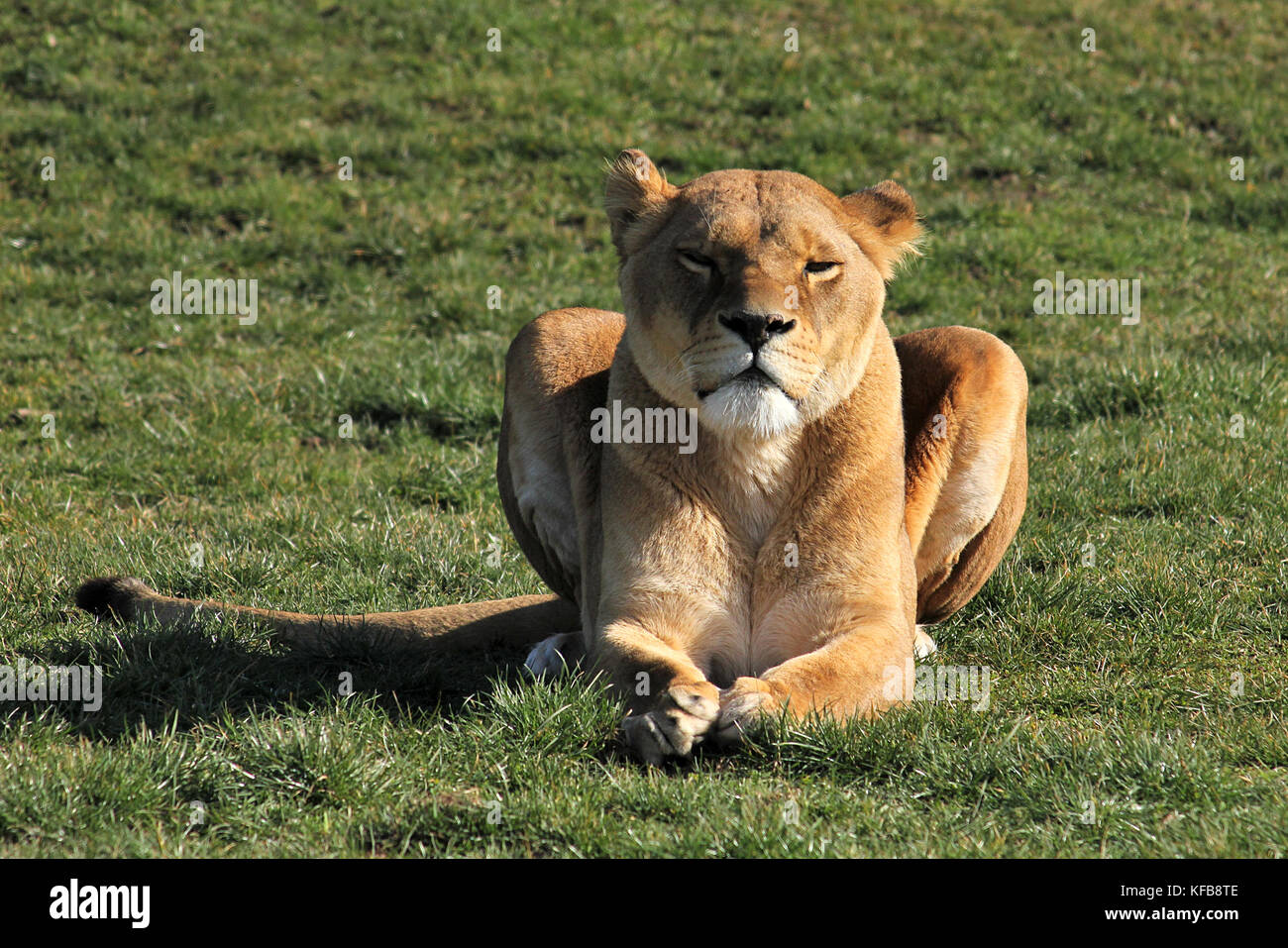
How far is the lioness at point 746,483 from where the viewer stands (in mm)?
4465

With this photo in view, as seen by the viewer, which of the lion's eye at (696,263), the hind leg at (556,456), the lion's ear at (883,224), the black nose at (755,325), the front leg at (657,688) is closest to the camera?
the front leg at (657,688)

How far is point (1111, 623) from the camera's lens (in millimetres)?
5723

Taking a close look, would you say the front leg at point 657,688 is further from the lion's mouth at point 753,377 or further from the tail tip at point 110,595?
the tail tip at point 110,595

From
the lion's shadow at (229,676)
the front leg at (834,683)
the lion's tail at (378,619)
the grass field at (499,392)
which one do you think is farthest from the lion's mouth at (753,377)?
the lion's tail at (378,619)

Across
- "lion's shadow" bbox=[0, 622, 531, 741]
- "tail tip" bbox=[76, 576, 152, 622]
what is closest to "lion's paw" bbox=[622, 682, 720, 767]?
"lion's shadow" bbox=[0, 622, 531, 741]

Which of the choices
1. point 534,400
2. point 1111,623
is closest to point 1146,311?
point 1111,623

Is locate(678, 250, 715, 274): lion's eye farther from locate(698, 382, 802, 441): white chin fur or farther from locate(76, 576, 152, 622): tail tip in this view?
locate(76, 576, 152, 622): tail tip

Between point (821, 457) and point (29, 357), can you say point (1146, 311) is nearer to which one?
point (821, 457)

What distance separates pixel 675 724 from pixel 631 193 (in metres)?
1.97

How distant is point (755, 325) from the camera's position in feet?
14.4

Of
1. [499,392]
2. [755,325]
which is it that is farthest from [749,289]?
[499,392]

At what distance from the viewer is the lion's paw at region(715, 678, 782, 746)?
4266 mm

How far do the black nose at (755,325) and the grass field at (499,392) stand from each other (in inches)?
46.2

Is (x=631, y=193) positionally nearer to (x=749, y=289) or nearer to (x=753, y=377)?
(x=749, y=289)
